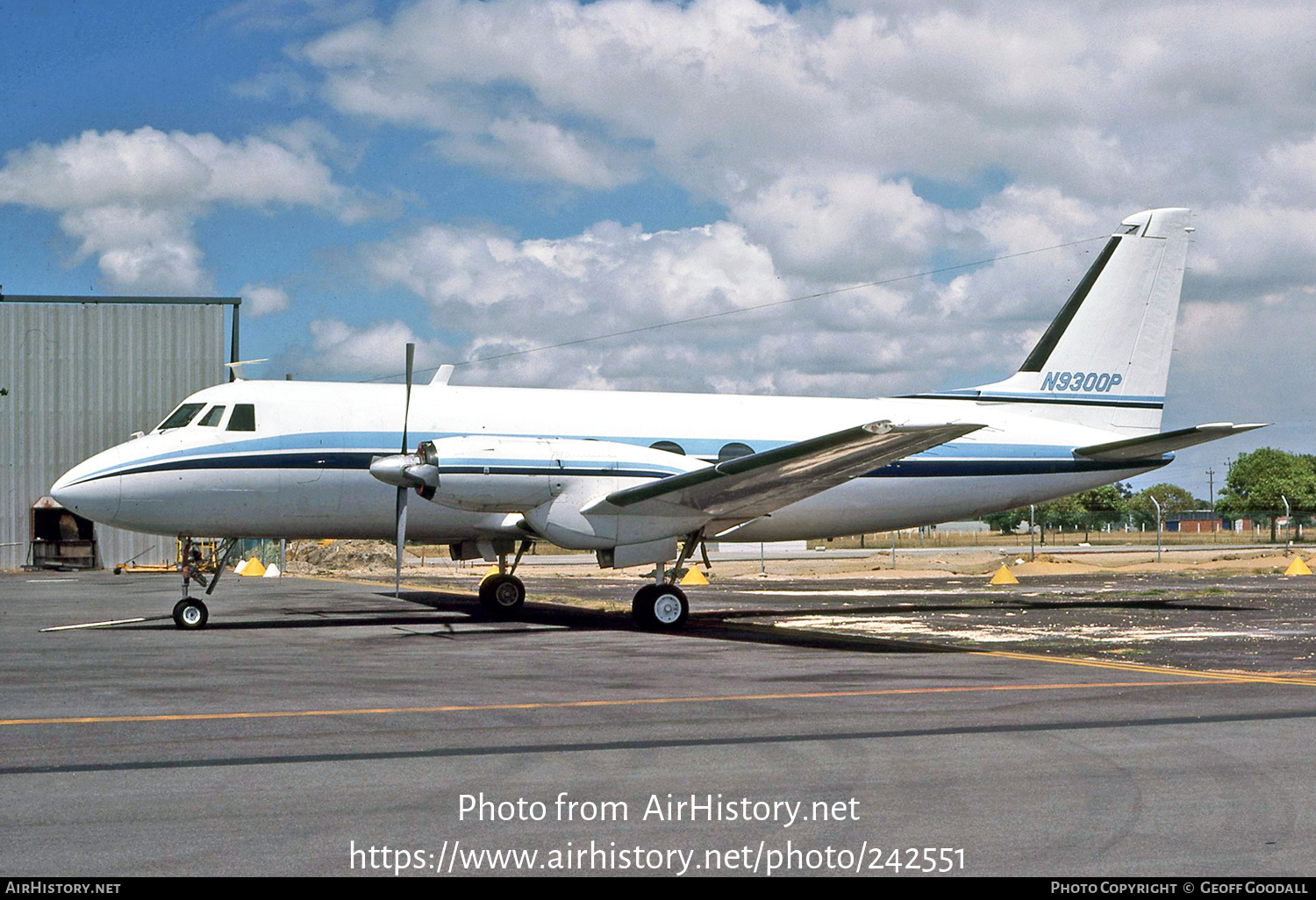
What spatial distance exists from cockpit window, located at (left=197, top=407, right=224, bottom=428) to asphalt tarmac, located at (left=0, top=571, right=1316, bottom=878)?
3.66m

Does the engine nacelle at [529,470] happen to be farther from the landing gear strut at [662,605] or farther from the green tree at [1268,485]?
the green tree at [1268,485]

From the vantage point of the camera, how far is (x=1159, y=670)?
44.4 feet

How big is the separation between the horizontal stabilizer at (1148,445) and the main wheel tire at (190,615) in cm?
1630

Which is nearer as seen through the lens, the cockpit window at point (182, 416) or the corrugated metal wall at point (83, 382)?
the cockpit window at point (182, 416)

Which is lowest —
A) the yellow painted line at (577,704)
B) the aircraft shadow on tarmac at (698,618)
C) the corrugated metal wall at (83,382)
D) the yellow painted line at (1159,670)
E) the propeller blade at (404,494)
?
the aircraft shadow on tarmac at (698,618)

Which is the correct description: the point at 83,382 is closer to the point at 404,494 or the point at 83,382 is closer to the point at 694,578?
the point at 694,578

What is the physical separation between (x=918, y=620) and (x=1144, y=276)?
29.9ft

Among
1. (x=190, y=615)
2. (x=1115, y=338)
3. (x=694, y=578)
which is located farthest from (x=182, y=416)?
(x=694, y=578)

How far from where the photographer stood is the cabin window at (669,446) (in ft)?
70.2

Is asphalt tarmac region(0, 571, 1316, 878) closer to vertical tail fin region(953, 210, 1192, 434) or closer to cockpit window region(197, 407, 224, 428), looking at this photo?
cockpit window region(197, 407, 224, 428)

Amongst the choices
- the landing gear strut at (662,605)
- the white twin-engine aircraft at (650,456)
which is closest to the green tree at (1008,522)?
the white twin-engine aircraft at (650,456)

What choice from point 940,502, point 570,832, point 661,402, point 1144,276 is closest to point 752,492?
point 661,402

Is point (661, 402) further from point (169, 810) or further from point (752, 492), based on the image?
point (169, 810)

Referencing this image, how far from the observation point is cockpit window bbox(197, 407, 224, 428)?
1980 centimetres
